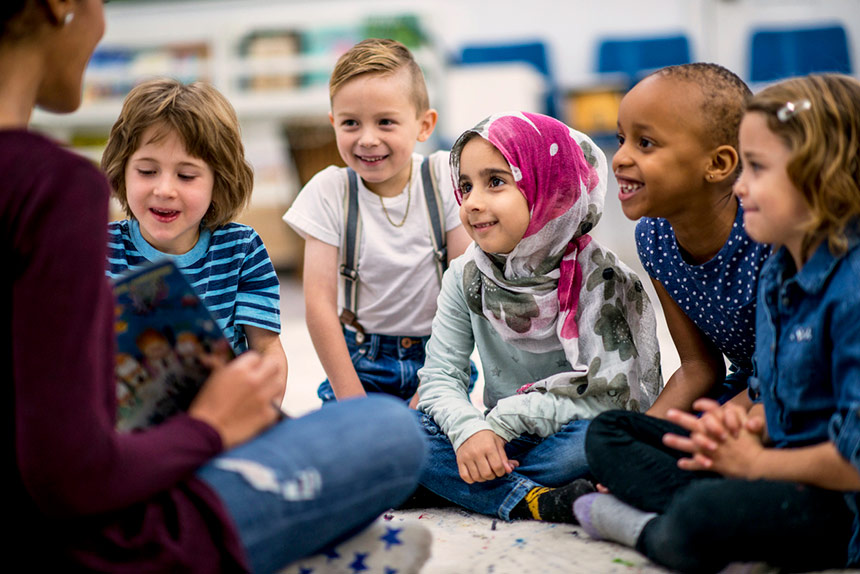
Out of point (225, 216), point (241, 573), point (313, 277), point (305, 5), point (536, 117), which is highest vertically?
point (305, 5)

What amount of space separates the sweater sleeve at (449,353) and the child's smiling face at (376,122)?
306 millimetres

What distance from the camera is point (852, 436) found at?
32.3 inches

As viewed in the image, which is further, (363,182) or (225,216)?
(363,182)

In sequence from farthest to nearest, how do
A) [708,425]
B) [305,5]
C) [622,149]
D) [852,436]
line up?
[305,5] → [622,149] → [708,425] → [852,436]

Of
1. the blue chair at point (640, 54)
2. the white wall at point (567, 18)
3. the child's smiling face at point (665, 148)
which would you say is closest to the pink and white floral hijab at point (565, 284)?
the child's smiling face at point (665, 148)

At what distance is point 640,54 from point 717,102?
394 centimetres

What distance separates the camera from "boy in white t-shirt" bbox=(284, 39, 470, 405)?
1.60 metres

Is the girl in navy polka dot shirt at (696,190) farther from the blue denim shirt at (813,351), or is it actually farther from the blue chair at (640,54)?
the blue chair at (640,54)

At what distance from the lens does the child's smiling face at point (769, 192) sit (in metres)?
0.93

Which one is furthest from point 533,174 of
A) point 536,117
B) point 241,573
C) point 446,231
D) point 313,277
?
point 241,573

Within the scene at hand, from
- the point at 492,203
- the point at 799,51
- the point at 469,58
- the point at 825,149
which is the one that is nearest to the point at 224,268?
the point at 492,203

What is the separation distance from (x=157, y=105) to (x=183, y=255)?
232 millimetres

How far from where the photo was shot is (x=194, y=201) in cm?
128

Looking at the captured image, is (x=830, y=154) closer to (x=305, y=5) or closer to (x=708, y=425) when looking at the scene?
(x=708, y=425)
